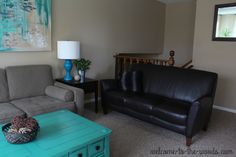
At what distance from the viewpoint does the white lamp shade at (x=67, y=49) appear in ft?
11.1

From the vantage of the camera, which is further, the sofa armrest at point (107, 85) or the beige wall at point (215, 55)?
the beige wall at point (215, 55)

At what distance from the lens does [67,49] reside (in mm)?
3393

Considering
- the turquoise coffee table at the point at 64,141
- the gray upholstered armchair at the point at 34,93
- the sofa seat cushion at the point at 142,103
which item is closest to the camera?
the turquoise coffee table at the point at 64,141

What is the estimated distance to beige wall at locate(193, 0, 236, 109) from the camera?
4.08 meters

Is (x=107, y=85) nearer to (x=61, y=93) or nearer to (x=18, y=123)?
(x=61, y=93)

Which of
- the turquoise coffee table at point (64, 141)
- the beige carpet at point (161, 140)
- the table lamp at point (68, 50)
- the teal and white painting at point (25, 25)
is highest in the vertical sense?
the teal and white painting at point (25, 25)

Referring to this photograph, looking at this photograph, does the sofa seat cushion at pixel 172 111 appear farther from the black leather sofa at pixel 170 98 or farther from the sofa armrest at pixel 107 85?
the sofa armrest at pixel 107 85

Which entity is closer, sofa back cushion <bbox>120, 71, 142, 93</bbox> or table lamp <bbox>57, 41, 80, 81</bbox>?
table lamp <bbox>57, 41, 80, 81</bbox>

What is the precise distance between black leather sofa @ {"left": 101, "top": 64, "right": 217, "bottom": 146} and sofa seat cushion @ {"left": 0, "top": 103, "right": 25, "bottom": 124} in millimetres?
1403

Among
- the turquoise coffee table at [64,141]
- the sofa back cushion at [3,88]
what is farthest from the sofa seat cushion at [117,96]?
the sofa back cushion at [3,88]

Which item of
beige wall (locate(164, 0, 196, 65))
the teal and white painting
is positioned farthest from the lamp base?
beige wall (locate(164, 0, 196, 65))

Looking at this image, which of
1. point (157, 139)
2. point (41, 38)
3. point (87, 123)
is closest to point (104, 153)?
point (87, 123)

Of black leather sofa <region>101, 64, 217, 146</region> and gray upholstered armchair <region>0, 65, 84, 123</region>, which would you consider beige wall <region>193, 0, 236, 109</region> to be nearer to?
black leather sofa <region>101, 64, 217, 146</region>

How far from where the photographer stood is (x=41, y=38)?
3482mm
